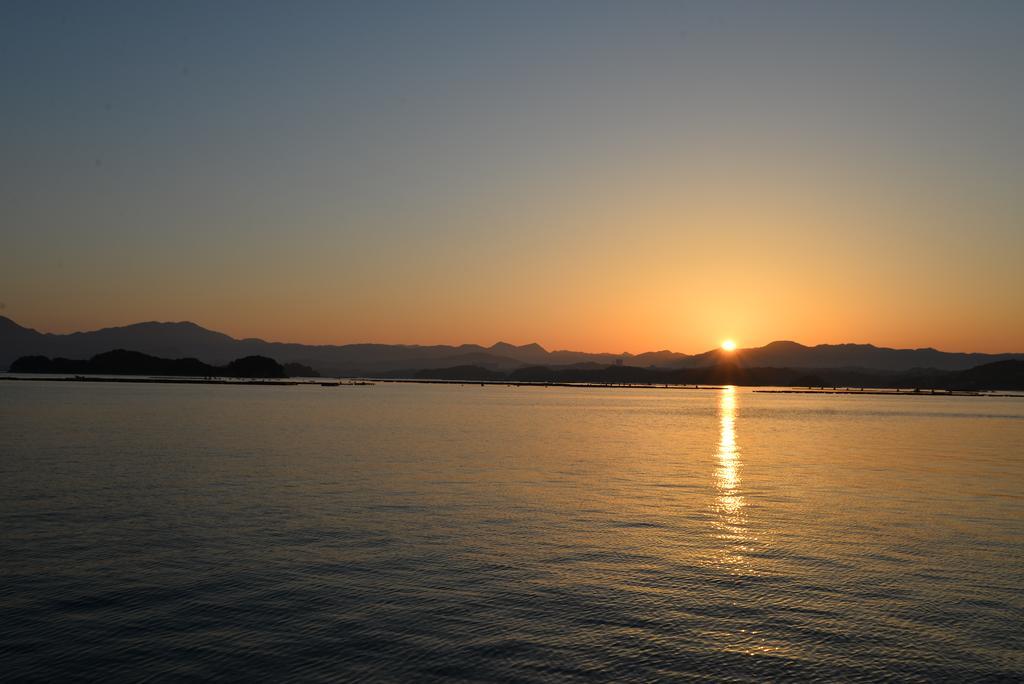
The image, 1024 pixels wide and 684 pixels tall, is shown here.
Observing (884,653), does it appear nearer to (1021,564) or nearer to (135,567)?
(1021,564)

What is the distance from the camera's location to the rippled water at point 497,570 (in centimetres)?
1664

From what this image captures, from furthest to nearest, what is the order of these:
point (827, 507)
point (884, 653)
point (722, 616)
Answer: point (827, 507) < point (722, 616) < point (884, 653)

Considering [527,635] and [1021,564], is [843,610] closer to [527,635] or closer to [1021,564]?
[527,635]

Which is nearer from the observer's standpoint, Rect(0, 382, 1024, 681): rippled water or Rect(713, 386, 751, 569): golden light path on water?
Rect(0, 382, 1024, 681): rippled water

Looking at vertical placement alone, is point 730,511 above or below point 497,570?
below

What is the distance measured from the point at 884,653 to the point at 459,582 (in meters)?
11.1

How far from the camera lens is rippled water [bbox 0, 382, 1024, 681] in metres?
16.6

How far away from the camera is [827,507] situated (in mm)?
37375

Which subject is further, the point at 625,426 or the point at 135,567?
the point at 625,426

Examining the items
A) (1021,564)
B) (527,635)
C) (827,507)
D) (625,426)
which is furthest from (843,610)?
(625,426)

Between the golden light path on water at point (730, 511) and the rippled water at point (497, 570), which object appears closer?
the rippled water at point (497, 570)

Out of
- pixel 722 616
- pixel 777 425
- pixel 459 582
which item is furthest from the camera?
pixel 777 425

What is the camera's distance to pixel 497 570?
23891 mm

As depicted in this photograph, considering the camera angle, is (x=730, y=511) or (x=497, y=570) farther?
(x=730, y=511)
